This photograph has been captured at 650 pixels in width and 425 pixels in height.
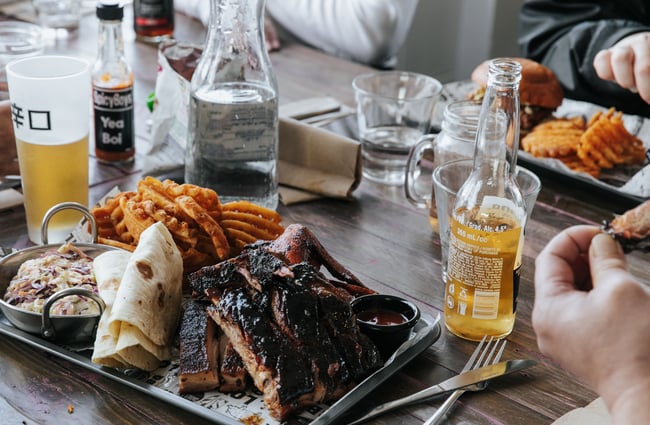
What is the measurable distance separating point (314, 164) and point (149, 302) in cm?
67

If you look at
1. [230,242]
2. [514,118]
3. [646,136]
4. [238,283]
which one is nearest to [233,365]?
[238,283]

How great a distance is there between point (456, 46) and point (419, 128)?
2455mm

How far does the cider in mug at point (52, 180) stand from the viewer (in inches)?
54.9

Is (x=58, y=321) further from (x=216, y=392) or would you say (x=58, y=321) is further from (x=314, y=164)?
(x=314, y=164)

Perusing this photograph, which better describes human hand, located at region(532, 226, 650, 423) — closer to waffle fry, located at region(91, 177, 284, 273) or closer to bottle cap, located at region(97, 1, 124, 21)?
waffle fry, located at region(91, 177, 284, 273)

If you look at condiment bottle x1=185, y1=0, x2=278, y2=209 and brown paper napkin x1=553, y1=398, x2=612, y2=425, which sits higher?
condiment bottle x1=185, y1=0, x2=278, y2=209

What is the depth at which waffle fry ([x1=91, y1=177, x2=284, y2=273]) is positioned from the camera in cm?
131

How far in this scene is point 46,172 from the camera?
141 cm

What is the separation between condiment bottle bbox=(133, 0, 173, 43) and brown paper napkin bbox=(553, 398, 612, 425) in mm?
1809

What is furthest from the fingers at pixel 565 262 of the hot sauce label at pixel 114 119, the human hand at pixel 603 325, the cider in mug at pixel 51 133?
the hot sauce label at pixel 114 119

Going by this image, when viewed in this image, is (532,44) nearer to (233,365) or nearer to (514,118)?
(514,118)

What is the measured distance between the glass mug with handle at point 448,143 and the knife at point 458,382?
0.44 meters

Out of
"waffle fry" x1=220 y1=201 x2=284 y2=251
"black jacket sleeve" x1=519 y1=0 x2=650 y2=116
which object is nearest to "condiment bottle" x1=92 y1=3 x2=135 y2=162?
"waffle fry" x1=220 y1=201 x2=284 y2=251

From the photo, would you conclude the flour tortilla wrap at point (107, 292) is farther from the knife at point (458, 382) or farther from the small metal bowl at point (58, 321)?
the knife at point (458, 382)
